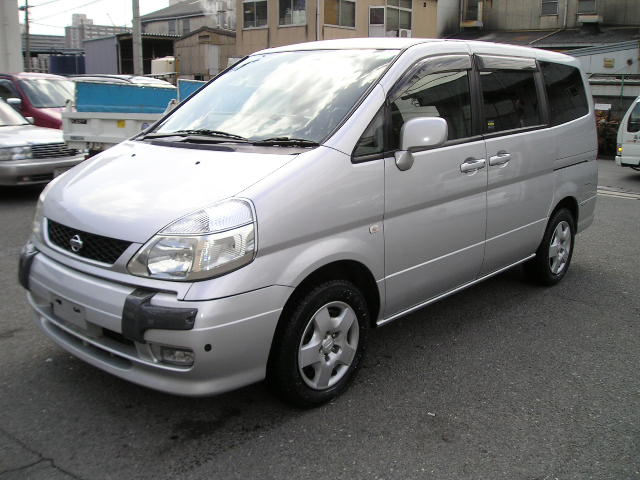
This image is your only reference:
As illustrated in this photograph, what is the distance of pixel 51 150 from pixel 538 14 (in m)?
27.4

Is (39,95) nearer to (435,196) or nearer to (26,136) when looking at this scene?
(26,136)

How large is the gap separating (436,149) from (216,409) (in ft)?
6.44

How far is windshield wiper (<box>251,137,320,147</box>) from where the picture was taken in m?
3.29

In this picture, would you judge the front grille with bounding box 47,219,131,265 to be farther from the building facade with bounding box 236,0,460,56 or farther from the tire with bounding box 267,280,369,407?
the building facade with bounding box 236,0,460,56

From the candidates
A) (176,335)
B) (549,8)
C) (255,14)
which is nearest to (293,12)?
(255,14)

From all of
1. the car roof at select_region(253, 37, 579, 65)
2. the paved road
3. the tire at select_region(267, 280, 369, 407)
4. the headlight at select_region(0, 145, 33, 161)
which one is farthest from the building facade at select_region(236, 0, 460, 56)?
the tire at select_region(267, 280, 369, 407)

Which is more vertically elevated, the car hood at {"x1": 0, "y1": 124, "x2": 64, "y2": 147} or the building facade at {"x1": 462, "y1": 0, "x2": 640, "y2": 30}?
the building facade at {"x1": 462, "y1": 0, "x2": 640, "y2": 30}

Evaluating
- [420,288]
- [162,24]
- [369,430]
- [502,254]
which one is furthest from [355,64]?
[162,24]

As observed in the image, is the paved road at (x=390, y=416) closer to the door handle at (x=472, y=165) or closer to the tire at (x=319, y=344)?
the tire at (x=319, y=344)

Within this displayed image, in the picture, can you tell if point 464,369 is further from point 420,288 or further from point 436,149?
point 436,149

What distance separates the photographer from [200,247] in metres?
2.76

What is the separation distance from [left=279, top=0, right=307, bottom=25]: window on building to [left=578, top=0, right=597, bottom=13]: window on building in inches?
513

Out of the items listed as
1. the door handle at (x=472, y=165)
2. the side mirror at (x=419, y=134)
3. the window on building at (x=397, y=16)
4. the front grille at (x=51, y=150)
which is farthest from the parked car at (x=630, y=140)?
the window on building at (x=397, y=16)

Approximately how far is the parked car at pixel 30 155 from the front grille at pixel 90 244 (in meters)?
5.76
